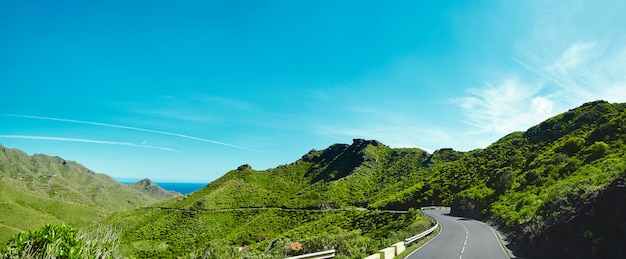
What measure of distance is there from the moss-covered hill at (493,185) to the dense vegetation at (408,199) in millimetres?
105

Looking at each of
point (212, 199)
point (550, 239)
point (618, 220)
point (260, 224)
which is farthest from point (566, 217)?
point (212, 199)

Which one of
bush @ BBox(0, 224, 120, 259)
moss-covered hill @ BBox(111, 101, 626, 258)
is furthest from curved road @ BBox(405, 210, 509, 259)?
bush @ BBox(0, 224, 120, 259)

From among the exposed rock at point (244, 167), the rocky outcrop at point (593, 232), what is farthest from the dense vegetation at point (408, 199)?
the exposed rock at point (244, 167)

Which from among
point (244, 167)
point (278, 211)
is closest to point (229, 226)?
point (278, 211)

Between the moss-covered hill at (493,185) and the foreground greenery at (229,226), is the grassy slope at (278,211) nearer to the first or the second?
the foreground greenery at (229,226)

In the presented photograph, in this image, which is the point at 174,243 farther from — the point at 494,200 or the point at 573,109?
the point at 573,109

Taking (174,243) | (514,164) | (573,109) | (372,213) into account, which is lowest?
(174,243)

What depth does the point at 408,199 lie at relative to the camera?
73.5m

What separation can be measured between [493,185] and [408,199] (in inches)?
977

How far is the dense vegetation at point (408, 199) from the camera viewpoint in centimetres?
1661

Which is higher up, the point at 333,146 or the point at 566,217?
the point at 333,146

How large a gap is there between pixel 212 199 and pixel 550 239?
10925 cm

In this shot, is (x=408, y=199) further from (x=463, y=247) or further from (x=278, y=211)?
(x=463, y=247)

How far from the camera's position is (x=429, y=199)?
6938 centimetres
